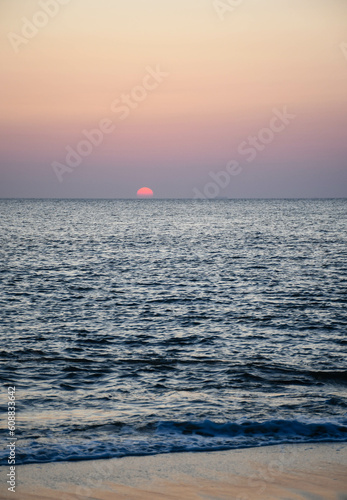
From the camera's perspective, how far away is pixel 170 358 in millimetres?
17688

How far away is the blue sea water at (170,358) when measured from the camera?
11336 mm

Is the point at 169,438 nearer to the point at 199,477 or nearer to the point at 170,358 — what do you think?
the point at 199,477

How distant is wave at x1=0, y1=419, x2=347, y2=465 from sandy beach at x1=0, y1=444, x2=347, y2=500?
0.34 meters

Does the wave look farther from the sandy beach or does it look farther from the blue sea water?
the sandy beach

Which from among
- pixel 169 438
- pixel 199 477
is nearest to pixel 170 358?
pixel 169 438

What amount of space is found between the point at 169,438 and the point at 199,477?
2.08 meters

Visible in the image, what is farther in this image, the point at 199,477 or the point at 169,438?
→ the point at 169,438

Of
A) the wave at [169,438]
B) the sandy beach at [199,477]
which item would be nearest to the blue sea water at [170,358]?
the wave at [169,438]

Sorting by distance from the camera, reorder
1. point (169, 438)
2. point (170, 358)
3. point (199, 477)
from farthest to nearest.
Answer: point (170, 358) < point (169, 438) < point (199, 477)

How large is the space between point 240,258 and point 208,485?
4124cm

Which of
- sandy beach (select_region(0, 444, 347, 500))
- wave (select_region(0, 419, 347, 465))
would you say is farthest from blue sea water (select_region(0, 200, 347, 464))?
sandy beach (select_region(0, 444, 347, 500))

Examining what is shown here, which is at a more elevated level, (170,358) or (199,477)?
(199,477)

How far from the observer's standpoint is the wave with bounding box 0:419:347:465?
10156 millimetres

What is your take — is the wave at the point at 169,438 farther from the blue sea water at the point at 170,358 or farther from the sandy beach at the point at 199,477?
the sandy beach at the point at 199,477
